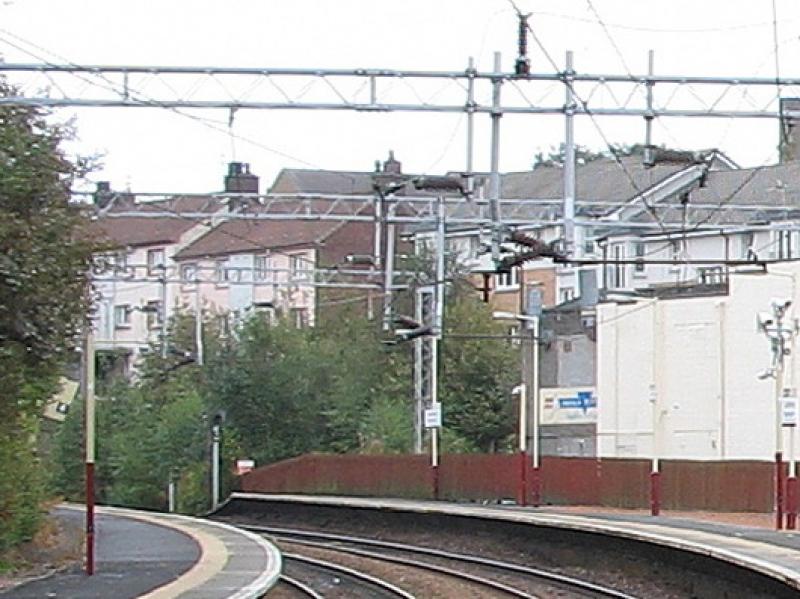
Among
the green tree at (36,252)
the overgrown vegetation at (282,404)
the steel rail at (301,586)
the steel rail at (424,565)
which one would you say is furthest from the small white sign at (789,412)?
the overgrown vegetation at (282,404)

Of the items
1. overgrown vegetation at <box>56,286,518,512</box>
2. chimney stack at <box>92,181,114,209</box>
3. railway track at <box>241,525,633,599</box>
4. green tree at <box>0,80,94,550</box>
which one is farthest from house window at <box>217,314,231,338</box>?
Answer: green tree at <box>0,80,94,550</box>

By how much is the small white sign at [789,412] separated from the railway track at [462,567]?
580 cm

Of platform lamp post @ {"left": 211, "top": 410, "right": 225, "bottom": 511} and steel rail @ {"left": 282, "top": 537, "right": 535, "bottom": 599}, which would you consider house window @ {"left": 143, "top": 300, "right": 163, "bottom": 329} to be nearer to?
platform lamp post @ {"left": 211, "top": 410, "right": 225, "bottom": 511}

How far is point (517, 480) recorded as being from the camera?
55.2m

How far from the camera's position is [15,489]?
31.4 metres

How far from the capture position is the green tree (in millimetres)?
20172

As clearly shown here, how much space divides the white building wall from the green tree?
32.2m

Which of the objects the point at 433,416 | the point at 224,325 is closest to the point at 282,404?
the point at 224,325

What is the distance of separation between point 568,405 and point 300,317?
60.1 feet

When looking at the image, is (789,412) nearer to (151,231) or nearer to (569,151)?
(569,151)

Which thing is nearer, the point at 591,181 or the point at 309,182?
the point at 591,181

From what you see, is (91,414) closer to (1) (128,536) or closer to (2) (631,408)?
(1) (128,536)

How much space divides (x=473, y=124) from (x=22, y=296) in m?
8.54

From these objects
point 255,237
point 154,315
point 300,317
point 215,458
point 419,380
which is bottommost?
point 215,458
